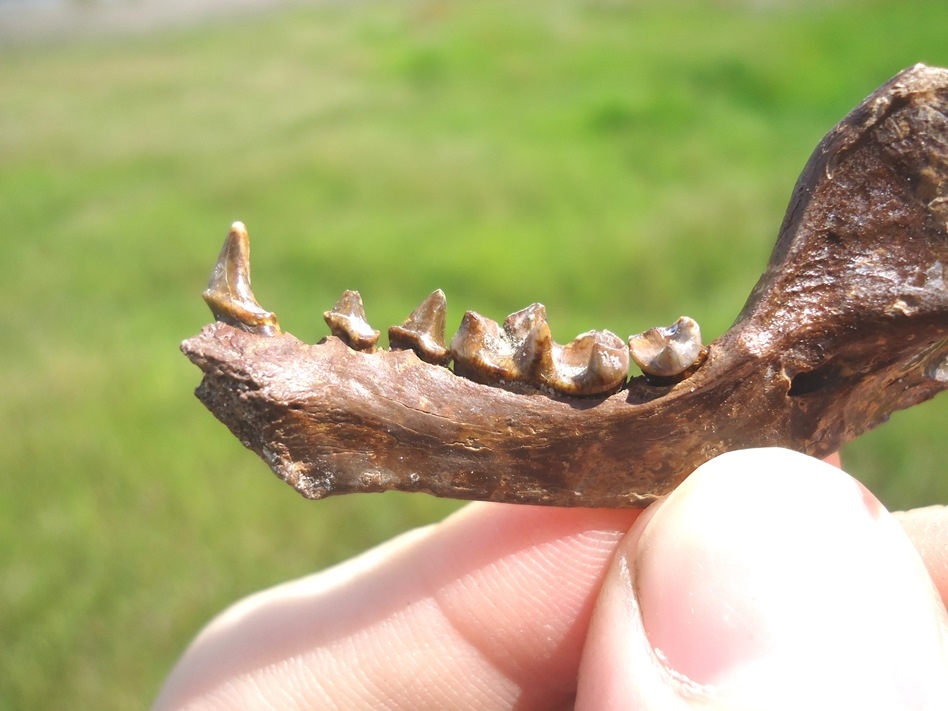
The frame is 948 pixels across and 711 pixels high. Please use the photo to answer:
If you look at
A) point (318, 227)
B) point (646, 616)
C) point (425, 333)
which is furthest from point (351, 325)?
point (318, 227)

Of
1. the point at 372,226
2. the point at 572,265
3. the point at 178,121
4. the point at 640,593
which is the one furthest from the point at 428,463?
the point at 178,121

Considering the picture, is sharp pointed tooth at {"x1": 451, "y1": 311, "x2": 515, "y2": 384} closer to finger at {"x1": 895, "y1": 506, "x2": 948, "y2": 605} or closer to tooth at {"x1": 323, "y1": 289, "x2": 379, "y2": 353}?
tooth at {"x1": 323, "y1": 289, "x2": 379, "y2": 353}

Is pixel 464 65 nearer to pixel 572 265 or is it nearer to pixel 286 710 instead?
pixel 572 265

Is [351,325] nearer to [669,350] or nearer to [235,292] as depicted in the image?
[235,292]

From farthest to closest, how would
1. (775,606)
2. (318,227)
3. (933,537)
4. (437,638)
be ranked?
(318,227) < (437,638) < (933,537) < (775,606)

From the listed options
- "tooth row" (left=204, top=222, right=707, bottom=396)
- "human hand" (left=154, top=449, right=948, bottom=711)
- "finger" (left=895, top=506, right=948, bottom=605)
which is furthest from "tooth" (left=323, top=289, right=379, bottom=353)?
"finger" (left=895, top=506, right=948, bottom=605)

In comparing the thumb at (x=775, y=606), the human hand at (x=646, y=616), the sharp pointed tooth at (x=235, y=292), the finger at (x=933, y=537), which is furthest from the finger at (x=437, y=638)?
the sharp pointed tooth at (x=235, y=292)

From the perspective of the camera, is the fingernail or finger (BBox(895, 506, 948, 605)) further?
finger (BBox(895, 506, 948, 605))

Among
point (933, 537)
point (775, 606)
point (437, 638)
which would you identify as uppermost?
point (775, 606)
